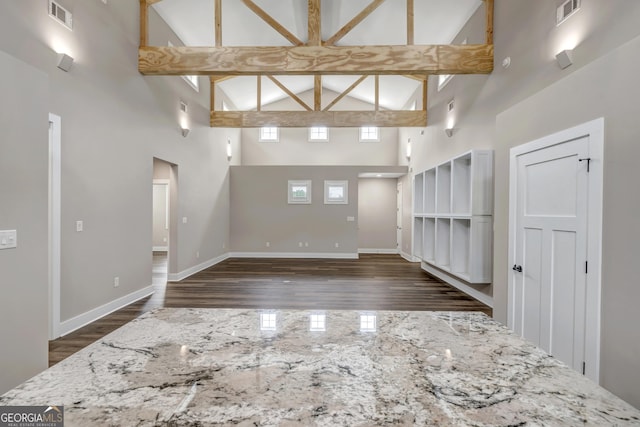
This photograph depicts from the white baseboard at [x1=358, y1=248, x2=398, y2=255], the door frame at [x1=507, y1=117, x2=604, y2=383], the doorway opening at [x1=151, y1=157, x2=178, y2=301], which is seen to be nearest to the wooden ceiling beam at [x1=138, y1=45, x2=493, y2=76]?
the doorway opening at [x1=151, y1=157, x2=178, y2=301]

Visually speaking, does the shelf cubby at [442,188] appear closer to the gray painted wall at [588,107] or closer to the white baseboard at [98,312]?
the gray painted wall at [588,107]

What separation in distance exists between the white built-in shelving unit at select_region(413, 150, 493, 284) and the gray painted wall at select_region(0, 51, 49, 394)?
461cm

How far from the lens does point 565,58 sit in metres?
3.03

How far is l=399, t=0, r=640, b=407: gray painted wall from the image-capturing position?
1.70 metres

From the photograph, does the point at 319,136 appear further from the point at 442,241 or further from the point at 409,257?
the point at 442,241

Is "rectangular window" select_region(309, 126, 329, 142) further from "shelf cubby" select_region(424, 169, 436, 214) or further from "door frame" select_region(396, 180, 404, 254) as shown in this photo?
"shelf cubby" select_region(424, 169, 436, 214)

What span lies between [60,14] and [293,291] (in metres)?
4.41

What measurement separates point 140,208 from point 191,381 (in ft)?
14.7

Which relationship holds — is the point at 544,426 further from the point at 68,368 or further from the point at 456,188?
the point at 456,188

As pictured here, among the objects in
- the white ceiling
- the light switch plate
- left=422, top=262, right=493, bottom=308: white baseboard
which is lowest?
left=422, top=262, right=493, bottom=308: white baseboard

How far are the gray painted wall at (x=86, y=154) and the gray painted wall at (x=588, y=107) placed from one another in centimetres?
357

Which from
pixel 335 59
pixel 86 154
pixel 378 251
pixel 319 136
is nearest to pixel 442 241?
pixel 335 59

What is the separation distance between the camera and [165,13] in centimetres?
507

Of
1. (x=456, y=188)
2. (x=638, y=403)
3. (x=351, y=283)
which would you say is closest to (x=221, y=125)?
(x=351, y=283)
